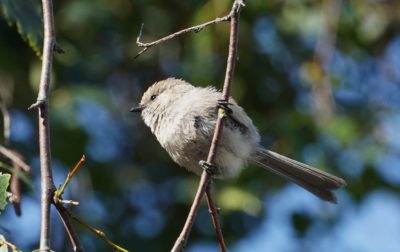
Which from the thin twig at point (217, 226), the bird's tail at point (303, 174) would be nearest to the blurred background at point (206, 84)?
the bird's tail at point (303, 174)

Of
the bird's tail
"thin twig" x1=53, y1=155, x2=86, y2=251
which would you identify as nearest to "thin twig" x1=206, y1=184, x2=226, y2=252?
"thin twig" x1=53, y1=155, x2=86, y2=251

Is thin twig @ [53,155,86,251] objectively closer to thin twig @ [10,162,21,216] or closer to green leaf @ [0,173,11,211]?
green leaf @ [0,173,11,211]

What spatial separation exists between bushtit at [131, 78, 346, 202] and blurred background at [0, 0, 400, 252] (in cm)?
109

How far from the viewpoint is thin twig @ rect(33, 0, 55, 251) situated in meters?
1.74

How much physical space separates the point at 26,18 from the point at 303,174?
74.1 inches

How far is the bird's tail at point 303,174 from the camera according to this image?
3.90 meters

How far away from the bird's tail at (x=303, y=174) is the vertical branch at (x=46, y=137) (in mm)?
2081

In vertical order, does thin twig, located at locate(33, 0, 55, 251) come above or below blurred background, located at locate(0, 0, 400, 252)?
below

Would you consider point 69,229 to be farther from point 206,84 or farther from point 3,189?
point 206,84

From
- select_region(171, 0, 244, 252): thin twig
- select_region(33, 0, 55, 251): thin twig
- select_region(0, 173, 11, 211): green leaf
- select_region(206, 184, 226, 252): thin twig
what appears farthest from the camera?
select_region(206, 184, 226, 252): thin twig

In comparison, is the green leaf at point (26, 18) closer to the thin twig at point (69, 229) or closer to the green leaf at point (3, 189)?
the green leaf at point (3, 189)

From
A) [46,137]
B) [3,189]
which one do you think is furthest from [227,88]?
[3,189]

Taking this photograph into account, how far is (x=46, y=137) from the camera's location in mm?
1921

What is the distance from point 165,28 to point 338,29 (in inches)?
56.8
